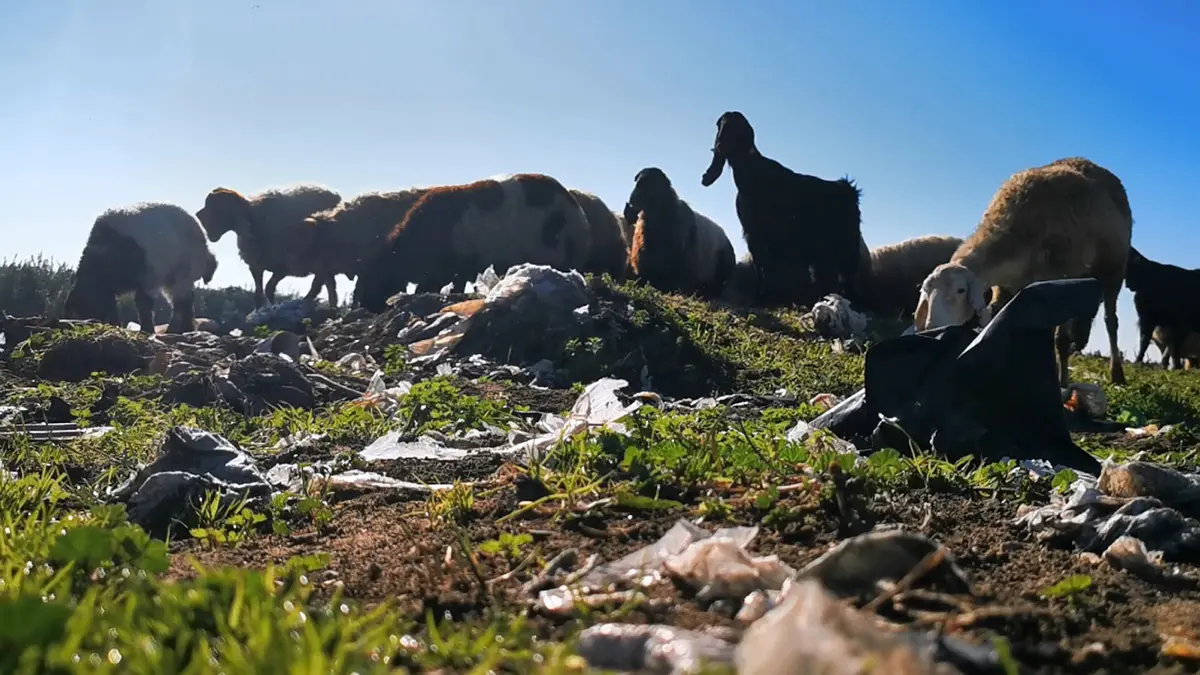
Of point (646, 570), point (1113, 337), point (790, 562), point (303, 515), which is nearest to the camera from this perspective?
point (646, 570)

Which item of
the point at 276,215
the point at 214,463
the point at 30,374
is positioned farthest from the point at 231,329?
the point at 214,463

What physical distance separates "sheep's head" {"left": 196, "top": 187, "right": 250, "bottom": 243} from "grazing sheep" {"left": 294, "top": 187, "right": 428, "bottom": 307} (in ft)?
4.54

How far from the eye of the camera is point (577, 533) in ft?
8.49

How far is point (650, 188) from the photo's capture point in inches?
633

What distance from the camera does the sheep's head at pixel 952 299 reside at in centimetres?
788

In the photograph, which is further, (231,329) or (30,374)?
(231,329)

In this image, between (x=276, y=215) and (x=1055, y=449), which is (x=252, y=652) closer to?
(x=1055, y=449)

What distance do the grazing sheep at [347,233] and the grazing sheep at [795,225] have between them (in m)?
6.31

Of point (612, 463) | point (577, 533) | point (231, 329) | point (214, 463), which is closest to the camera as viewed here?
point (577, 533)

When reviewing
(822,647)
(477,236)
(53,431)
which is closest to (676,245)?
(477,236)

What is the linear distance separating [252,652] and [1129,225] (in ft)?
33.7

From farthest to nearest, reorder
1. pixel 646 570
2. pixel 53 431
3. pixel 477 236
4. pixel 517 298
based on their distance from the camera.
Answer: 1. pixel 477 236
2. pixel 517 298
3. pixel 53 431
4. pixel 646 570

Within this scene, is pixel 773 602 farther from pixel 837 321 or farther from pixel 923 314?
pixel 837 321

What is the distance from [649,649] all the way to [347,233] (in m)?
16.2
